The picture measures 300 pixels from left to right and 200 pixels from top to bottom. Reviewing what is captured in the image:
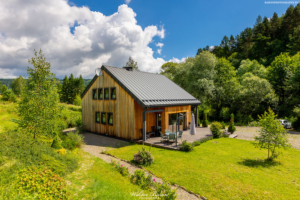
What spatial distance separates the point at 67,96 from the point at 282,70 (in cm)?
6297

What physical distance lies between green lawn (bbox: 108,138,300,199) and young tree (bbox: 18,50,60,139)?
451 cm

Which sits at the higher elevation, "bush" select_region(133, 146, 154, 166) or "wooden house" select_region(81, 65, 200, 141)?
"wooden house" select_region(81, 65, 200, 141)

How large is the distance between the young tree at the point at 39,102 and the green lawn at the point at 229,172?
14.8 ft

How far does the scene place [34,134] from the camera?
9.10 meters

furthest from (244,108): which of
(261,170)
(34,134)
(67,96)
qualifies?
(67,96)

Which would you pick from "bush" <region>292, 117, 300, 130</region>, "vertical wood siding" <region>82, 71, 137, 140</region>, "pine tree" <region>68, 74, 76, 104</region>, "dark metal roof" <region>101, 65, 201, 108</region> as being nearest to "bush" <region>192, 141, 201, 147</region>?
"dark metal roof" <region>101, 65, 201, 108</region>

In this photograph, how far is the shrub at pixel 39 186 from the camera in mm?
3907

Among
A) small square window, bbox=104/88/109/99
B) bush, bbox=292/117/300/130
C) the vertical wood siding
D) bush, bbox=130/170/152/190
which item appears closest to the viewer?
bush, bbox=130/170/152/190

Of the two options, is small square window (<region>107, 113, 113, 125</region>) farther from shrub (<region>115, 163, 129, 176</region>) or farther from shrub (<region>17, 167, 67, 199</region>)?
shrub (<region>17, 167, 67, 199</region>)

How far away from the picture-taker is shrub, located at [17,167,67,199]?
3.91 metres

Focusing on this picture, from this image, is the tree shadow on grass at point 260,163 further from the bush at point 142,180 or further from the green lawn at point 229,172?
A: the bush at point 142,180

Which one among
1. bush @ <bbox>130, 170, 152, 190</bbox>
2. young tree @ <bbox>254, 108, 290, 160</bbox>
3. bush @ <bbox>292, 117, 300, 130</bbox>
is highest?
young tree @ <bbox>254, 108, 290, 160</bbox>

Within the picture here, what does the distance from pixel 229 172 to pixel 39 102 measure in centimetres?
1106

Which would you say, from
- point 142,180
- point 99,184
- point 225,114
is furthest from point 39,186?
point 225,114
